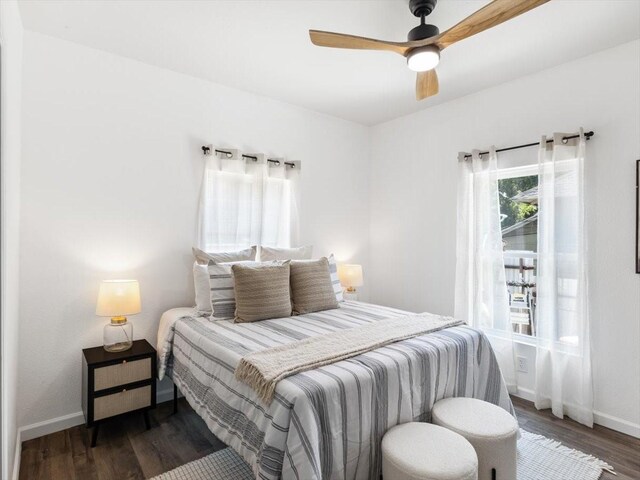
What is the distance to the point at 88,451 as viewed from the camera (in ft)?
7.34

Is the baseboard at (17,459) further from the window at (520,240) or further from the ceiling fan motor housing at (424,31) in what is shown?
the window at (520,240)

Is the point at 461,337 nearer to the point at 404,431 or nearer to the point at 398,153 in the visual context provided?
the point at 404,431

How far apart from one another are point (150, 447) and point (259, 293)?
1.18 metres

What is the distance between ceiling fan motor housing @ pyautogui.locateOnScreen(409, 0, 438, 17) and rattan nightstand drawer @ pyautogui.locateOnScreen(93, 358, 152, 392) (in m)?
2.79

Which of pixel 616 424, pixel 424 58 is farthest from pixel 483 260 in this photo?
pixel 424 58

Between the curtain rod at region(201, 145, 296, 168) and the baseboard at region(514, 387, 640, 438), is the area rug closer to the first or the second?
the baseboard at region(514, 387, 640, 438)

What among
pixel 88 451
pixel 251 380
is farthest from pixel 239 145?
pixel 88 451

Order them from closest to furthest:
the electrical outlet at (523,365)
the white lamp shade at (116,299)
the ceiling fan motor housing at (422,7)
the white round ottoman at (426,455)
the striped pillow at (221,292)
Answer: the white round ottoman at (426,455)
the ceiling fan motor housing at (422,7)
the white lamp shade at (116,299)
the striped pillow at (221,292)
the electrical outlet at (523,365)

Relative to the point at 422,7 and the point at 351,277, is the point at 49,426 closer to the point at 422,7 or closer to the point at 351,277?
the point at 351,277

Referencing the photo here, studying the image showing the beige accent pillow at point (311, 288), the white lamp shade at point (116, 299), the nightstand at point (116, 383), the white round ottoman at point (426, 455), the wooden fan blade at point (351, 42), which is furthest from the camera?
the beige accent pillow at point (311, 288)

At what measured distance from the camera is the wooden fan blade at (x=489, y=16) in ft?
5.36

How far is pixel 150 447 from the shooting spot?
2.28 m

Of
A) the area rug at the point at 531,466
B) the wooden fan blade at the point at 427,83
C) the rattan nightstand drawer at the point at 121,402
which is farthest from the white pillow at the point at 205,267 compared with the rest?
the wooden fan blade at the point at 427,83

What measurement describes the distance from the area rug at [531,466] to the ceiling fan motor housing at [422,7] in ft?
8.89
